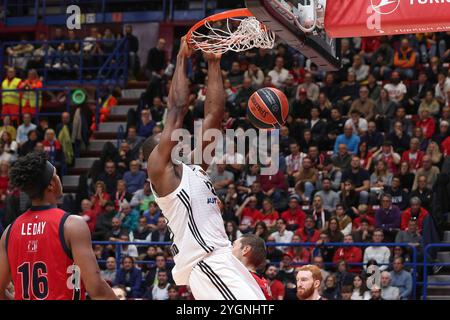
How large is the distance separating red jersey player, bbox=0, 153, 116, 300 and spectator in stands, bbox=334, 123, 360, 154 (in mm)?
11556

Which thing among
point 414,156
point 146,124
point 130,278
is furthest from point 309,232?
point 146,124

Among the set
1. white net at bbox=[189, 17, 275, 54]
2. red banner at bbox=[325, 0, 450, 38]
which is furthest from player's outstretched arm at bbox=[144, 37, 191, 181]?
red banner at bbox=[325, 0, 450, 38]

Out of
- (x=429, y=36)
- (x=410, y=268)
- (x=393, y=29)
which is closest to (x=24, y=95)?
(x=429, y=36)

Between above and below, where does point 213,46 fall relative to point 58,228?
above

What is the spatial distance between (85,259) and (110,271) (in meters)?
10.2

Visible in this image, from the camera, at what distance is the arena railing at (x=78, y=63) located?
71.0 feet

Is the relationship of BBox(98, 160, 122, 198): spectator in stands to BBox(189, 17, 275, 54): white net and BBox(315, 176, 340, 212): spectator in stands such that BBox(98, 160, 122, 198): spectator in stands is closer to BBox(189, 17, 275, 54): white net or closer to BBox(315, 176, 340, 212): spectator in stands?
BBox(315, 176, 340, 212): spectator in stands

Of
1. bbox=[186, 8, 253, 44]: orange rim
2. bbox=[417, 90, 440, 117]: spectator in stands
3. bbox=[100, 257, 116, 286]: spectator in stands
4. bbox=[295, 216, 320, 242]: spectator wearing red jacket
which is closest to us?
bbox=[186, 8, 253, 44]: orange rim

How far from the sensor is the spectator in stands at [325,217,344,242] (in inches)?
604

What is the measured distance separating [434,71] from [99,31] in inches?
380

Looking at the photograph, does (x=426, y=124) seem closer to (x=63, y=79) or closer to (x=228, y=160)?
(x=228, y=160)

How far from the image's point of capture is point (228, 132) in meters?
17.8
